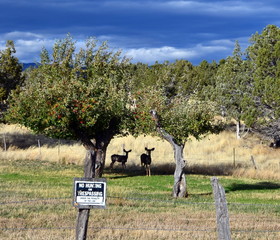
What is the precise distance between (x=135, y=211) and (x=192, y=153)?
30510mm

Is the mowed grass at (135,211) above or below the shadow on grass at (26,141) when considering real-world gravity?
below

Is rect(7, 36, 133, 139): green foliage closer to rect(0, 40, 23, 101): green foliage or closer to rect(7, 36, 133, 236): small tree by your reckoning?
rect(7, 36, 133, 236): small tree

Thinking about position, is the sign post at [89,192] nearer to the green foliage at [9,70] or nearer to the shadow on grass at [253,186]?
the shadow on grass at [253,186]

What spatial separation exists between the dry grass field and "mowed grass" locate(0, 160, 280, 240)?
16.9ft

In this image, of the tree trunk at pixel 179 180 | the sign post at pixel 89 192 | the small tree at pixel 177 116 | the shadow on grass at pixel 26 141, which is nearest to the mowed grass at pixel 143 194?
the shadow on grass at pixel 26 141

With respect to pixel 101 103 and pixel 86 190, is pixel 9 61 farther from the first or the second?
pixel 86 190

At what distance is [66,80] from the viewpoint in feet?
98.6

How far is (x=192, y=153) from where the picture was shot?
160 feet

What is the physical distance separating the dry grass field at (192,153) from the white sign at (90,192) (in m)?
20.7

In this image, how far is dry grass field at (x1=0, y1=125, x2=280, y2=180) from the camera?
37.5 meters

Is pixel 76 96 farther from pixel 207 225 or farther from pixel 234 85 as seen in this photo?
pixel 234 85

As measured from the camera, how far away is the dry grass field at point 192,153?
37.5 metres

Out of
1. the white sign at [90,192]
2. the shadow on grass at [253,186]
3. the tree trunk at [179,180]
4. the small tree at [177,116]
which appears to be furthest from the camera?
the small tree at [177,116]

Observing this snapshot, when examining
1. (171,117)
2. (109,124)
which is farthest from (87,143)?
(171,117)
